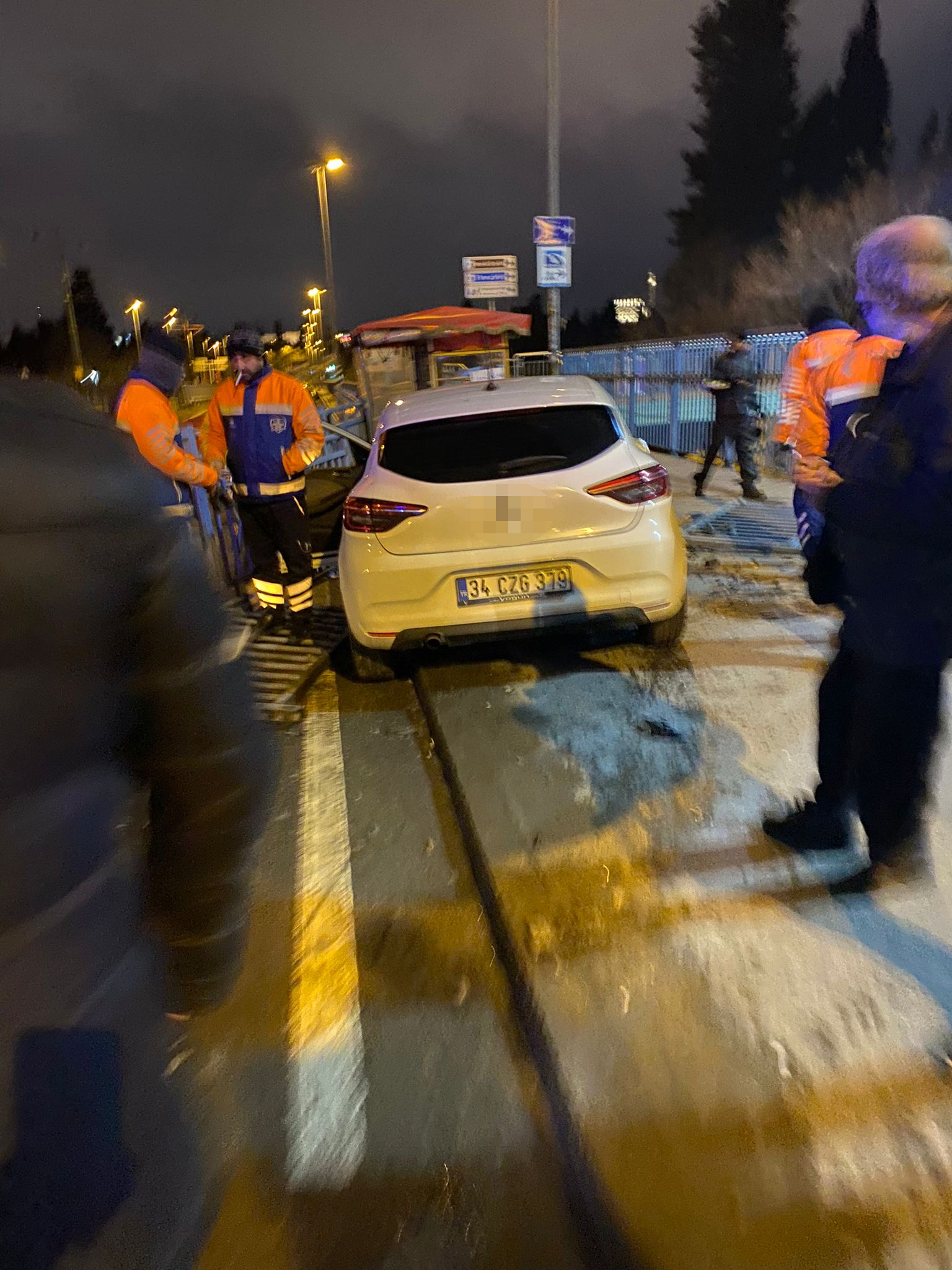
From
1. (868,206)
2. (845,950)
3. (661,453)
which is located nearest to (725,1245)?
Answer: (845,950)

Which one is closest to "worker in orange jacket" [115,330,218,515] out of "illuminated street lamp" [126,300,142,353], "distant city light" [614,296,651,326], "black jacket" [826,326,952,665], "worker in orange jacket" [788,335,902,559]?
"worker in orange jacket" [788,335,902,559]

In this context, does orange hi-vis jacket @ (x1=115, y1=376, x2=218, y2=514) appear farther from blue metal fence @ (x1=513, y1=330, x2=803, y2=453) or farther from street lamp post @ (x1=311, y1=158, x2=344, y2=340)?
street lamp post @ (x1=311, y1=158, x2=344, y2=340)

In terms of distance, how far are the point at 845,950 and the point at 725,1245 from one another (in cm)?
108

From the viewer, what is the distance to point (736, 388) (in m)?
9.80

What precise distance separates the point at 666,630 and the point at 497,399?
1.64m

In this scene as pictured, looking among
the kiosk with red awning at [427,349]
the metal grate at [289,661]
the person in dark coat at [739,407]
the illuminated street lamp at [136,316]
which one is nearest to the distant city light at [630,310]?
the illuminated street lamp at [136,316]

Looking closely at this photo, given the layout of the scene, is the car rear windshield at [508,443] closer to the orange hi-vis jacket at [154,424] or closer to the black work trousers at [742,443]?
the orange hi-vis jacket at [154,424]

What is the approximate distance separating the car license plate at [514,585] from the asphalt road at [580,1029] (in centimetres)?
87

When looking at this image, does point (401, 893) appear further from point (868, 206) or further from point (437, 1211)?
point (868, 206)

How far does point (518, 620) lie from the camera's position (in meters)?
4.73

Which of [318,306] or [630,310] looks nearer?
[630,310]

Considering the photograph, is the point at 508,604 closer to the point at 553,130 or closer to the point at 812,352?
the point at 812,352

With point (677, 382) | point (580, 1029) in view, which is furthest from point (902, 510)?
point (677, 382)

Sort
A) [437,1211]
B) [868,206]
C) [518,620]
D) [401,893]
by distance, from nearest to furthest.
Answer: [437,1211]
[401,893]
[518,620]
[868,206]
